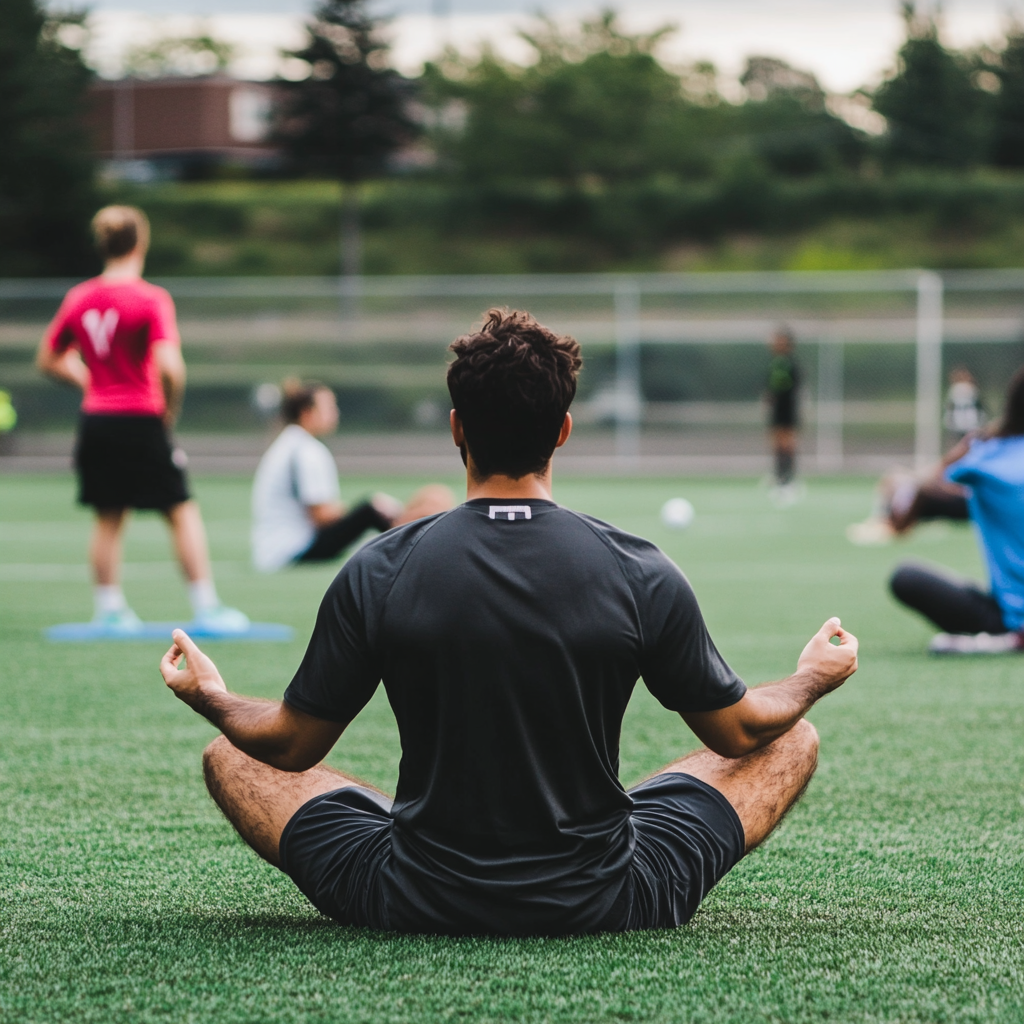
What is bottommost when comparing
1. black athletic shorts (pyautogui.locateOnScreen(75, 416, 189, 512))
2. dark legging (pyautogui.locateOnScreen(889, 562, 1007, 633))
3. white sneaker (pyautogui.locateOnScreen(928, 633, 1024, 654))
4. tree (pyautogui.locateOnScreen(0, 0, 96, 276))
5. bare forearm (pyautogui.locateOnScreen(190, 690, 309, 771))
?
white sneaker (pyautogui.locateOnScreen(928, 633, 1024, 654))

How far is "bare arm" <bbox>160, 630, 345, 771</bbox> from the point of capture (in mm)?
2637

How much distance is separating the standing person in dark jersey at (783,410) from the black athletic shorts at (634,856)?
58.4 ft

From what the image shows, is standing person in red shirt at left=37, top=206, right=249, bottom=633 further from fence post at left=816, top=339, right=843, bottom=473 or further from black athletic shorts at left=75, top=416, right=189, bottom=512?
fence post at left=816, top=339, right=843, bottom=473

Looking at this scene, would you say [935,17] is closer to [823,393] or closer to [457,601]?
[823,393]

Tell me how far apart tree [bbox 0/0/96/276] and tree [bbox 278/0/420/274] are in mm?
8883

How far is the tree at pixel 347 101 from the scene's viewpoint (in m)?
49.2

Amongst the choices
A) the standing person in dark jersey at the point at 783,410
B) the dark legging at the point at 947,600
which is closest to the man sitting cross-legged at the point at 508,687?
the dark legging at the point at 947,600

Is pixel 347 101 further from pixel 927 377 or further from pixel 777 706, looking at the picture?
pixel 777 706

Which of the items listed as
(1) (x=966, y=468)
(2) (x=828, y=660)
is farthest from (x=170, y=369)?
(2) (x=828, y=660)

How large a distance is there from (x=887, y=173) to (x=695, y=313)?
24.1 m

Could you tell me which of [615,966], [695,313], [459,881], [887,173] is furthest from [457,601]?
[887,173]

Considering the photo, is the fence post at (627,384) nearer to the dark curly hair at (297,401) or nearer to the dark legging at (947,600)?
the dark curly hair at (297,401)

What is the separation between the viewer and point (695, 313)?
34.6 m

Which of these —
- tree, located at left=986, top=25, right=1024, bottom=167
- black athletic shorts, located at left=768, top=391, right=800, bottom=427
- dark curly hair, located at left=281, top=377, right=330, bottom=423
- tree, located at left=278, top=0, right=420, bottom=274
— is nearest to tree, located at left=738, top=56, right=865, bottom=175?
tree, located at left=986, top=25, right=1024, bottom=167
